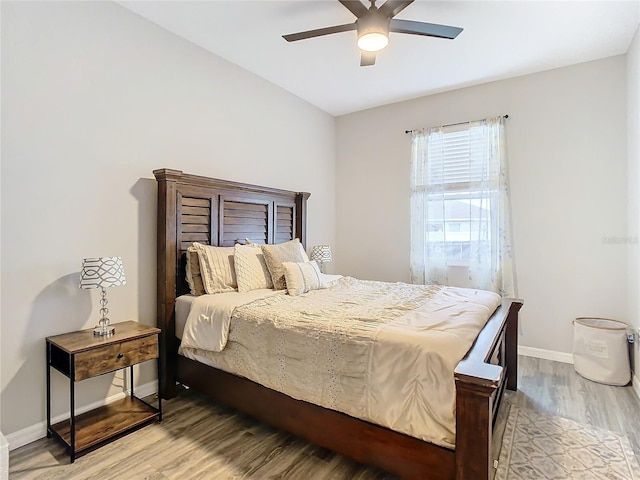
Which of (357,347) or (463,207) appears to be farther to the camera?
(463,207)

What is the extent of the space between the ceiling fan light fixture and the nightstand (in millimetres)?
2411

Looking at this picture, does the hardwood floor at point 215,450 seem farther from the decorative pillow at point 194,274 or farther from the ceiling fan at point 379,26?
the ceiling fan at point 379,26

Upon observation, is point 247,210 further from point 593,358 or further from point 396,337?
point 593,358

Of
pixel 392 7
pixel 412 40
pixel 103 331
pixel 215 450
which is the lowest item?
pixel 215 450

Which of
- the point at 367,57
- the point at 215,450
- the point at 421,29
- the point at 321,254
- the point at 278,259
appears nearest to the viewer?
the point at 215,450

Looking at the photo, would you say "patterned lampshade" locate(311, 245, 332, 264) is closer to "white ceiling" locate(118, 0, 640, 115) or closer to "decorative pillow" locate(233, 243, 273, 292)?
"decorative pillow" locate(233, 243, 273, 292)

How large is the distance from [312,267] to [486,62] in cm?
261

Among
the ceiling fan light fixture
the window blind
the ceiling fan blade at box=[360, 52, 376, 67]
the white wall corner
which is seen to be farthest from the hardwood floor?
the ceiling fan blade at box=[360, 52, 376, 67]

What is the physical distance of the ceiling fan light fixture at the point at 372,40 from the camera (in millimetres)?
2207

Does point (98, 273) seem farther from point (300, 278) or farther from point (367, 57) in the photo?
point (367, 57)

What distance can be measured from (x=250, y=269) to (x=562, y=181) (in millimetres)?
3191

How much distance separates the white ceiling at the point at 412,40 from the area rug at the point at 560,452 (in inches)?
115

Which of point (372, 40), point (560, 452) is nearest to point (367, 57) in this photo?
point (372, 40)

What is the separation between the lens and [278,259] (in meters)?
2.96
